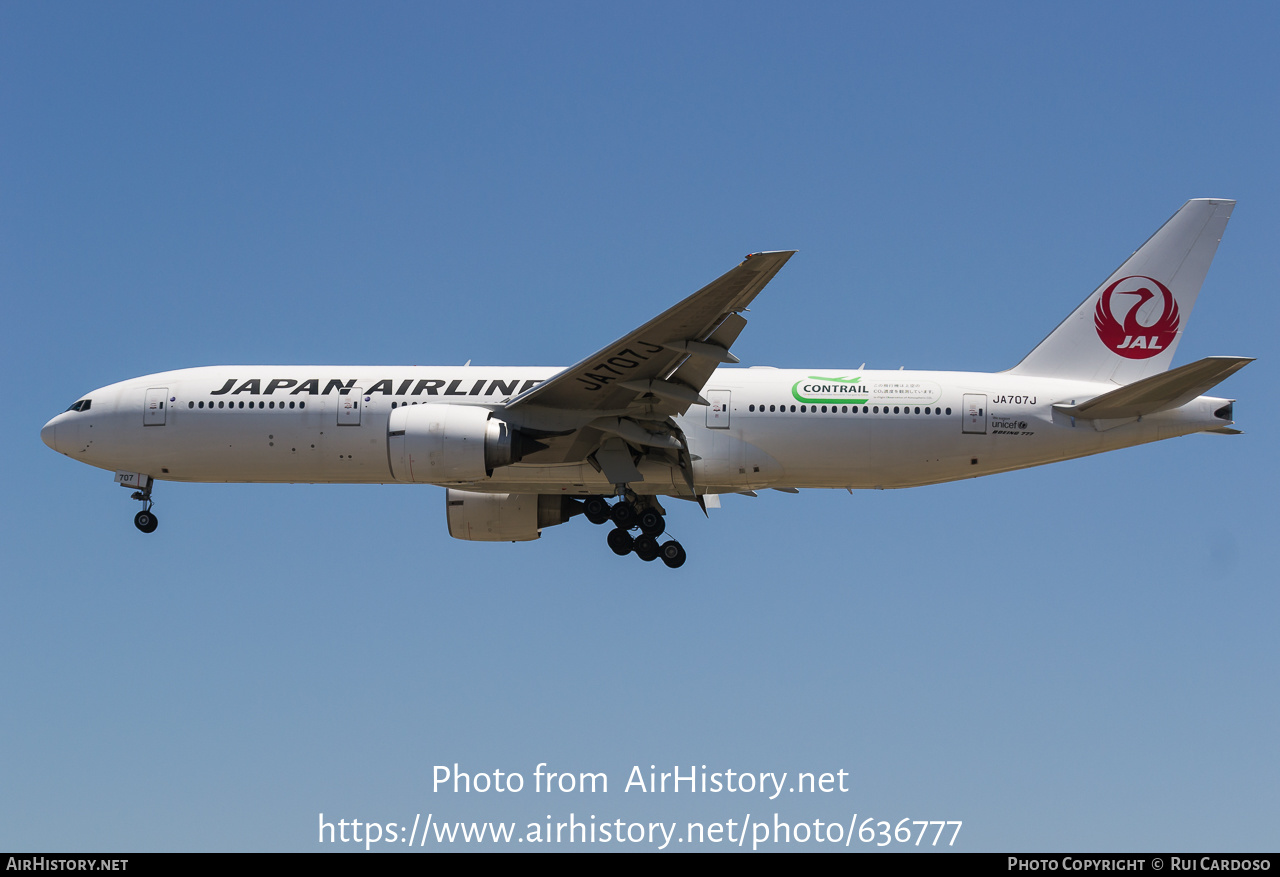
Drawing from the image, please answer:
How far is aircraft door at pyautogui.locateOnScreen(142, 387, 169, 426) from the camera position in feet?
91.0

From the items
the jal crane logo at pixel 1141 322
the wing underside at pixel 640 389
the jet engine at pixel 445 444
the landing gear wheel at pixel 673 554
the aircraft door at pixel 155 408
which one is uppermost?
the jal crane logo at pixel 1141 322

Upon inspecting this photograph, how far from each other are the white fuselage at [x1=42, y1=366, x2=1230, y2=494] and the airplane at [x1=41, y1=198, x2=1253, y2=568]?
40 mm

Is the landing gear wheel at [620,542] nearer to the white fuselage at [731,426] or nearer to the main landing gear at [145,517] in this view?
the white fuselage at [731,426]

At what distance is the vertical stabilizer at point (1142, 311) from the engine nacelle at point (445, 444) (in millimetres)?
11373

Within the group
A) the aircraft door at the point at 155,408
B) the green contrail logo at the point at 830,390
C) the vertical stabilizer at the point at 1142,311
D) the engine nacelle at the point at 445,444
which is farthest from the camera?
the vertical stabilizer at the point at 1142,311

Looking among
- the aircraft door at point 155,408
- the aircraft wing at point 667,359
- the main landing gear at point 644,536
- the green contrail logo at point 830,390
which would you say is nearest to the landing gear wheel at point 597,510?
the main landing gear at point 644,536

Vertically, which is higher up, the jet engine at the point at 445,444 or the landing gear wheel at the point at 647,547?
the jet engine at the point at 445,444

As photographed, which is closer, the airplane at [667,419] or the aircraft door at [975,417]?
the airplane at [667,419]

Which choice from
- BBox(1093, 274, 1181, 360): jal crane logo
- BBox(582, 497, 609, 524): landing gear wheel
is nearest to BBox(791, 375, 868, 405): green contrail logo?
BBox(582, 497, 609, 524): landing gear wheel

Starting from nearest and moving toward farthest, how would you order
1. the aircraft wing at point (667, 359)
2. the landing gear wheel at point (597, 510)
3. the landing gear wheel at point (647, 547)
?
the aircraft wing at point (667, 359)
the landing gear wheel at point (647, 547)
the landing gear wheel at point (597, 510)

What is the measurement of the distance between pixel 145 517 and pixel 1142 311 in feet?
73.2

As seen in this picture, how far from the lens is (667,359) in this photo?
24.7 meters

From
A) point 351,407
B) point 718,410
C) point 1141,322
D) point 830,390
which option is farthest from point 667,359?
point 1141,322

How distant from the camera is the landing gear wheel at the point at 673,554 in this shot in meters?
28.8
